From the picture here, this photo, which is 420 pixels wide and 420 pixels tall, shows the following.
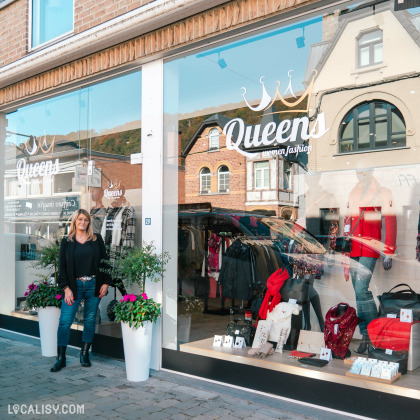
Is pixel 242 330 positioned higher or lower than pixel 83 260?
lower

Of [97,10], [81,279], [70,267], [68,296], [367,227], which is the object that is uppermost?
[97,10]

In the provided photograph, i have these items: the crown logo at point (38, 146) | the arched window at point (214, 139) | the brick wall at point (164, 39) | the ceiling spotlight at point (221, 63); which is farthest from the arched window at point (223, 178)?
the crown logo at point (38, 146)

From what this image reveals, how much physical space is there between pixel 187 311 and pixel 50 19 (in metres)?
5.02

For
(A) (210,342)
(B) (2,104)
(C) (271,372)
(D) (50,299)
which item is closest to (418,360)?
(C) (271,372)

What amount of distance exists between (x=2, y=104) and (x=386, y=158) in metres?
6.16

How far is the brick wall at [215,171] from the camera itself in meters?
5.99

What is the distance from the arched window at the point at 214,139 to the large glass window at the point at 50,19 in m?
2.95

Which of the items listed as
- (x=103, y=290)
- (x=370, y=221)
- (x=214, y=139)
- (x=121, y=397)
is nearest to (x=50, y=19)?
(x=214, y=139)

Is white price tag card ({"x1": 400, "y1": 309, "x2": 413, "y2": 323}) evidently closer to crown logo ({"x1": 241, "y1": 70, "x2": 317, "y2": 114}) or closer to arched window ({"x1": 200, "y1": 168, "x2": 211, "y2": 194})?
crown logo ({"x1": 241, "y1": 70, "x2": 317, "y2": 114})

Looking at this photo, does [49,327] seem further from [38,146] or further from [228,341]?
[38,146]

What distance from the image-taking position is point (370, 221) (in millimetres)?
6254

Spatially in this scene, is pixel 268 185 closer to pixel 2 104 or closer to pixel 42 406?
pixel 42 406

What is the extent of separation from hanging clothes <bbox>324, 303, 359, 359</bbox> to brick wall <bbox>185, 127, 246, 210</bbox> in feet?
5.67

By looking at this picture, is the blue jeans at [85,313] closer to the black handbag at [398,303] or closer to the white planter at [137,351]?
the white planter at [137,351]
